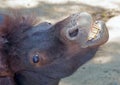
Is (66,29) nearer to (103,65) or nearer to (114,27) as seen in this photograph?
(103,65)

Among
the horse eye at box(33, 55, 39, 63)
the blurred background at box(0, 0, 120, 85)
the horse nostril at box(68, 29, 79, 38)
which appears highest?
the horse nostril at box(68, 29, 79, 38)

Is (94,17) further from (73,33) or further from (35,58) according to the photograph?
(73,33)

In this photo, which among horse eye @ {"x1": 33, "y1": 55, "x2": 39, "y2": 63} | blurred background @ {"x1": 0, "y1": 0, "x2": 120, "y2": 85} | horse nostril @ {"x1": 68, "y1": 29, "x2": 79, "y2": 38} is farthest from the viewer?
blurred background @ {"x1": 0, "y1": 0, "x2": 120, "y2": 85}

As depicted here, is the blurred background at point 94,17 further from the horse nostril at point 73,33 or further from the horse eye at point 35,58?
the horse nostril at point 73,33

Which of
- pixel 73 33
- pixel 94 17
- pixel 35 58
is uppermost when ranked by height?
pixel 73 33

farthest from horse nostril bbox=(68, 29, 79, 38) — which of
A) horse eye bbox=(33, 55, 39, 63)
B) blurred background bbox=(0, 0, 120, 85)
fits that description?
blurred background bbox=(0, 0, 120, 85)

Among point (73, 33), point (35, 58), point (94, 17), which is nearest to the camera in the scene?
point (73, 33)

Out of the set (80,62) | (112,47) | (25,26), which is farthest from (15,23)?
(112,47)

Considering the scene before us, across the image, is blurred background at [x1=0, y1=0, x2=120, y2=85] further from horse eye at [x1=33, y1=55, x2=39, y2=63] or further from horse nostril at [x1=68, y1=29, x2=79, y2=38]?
horse nostril at [x1=68, y1=29, x2=79, y2=38]

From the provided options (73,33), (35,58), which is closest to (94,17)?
(35,58)
